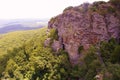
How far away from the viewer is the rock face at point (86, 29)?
220 feet

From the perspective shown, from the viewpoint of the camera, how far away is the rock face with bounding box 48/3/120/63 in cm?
6706

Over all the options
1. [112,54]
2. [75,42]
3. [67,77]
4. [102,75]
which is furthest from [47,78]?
[102,75]

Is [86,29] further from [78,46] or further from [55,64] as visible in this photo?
[55,64]

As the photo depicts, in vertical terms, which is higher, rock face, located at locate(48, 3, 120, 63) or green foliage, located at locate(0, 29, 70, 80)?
rock face, located at locate(48, 3, 120, 63)

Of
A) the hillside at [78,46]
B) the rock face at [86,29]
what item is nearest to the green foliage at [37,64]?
the hillside at [78,46]

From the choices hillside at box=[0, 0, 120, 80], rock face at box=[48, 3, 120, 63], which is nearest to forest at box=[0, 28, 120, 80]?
hillside at box=[0, 0, 120, 80]

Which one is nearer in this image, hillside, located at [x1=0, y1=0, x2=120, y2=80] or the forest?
the forest

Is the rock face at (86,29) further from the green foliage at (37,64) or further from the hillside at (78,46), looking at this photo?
the green foliage at (37,64)

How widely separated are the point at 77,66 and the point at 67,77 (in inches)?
147

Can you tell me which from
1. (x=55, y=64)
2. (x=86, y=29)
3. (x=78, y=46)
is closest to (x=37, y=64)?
(x=55, y=64)

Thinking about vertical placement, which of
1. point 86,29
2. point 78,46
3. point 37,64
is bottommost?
point 37,64

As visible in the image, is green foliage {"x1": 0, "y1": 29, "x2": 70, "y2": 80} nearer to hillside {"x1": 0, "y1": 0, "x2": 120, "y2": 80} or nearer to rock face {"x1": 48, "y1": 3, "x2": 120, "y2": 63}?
hillside {"x1": 0, "y1": 0, "x2": 120, "y2": 80}

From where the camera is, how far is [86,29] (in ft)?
224

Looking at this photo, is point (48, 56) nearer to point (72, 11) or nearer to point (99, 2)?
point (72, 11)
